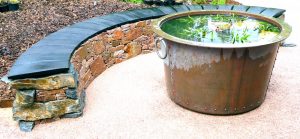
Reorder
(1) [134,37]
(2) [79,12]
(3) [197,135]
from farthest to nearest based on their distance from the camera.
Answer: (2) [79,12], (1) [134,37], (3) [197,135]

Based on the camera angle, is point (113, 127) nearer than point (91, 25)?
Yes

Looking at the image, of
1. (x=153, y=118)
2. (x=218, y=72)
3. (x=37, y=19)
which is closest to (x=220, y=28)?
(x=218, y=72)

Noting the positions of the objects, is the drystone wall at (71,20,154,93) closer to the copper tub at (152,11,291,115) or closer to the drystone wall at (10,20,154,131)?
the drystone wall at (10,20,154,131)

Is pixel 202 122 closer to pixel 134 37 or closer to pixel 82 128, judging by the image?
pixel 82 128

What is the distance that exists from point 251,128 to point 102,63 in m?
2.15

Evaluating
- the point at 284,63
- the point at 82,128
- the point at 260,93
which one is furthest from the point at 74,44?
the point at 284,63

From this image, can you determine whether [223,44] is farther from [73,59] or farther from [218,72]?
[73,59]

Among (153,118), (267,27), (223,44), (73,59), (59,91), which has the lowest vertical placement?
(153,118)

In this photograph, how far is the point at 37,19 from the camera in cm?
538

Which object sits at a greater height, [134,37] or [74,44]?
[74,44]

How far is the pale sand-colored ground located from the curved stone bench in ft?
0.53

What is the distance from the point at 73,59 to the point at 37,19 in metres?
1.80

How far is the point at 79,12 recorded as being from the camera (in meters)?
5.67

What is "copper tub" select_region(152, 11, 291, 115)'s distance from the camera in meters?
3.37
